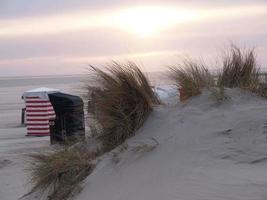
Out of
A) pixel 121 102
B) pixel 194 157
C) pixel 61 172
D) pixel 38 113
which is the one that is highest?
pixel 121 102

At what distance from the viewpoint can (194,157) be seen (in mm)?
5664

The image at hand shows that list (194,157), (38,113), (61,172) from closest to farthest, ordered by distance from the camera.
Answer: (194,157)
(61,172)
(38,113)

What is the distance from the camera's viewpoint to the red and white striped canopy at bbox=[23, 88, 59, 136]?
18.6m

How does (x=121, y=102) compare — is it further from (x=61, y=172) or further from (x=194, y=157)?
(x=194, y=157)

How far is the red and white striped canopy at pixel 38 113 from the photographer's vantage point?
18641mm

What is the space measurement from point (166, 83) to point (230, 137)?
1904 mm

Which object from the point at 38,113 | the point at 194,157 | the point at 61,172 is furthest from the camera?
the point at 38,113

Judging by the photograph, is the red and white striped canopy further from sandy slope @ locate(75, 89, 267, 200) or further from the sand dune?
sandy slope @ locate(75, 89, 267, 200)

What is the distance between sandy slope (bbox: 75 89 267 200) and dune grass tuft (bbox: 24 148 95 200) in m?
0.24

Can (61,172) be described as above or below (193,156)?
below

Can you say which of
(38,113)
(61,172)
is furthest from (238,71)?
(38,113)

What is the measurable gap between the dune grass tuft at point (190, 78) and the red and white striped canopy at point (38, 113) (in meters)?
11.5

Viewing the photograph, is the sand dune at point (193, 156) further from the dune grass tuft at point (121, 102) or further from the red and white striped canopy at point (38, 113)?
the red and white striped canopy at point (38, 113)

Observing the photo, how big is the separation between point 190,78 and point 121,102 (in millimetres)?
985
